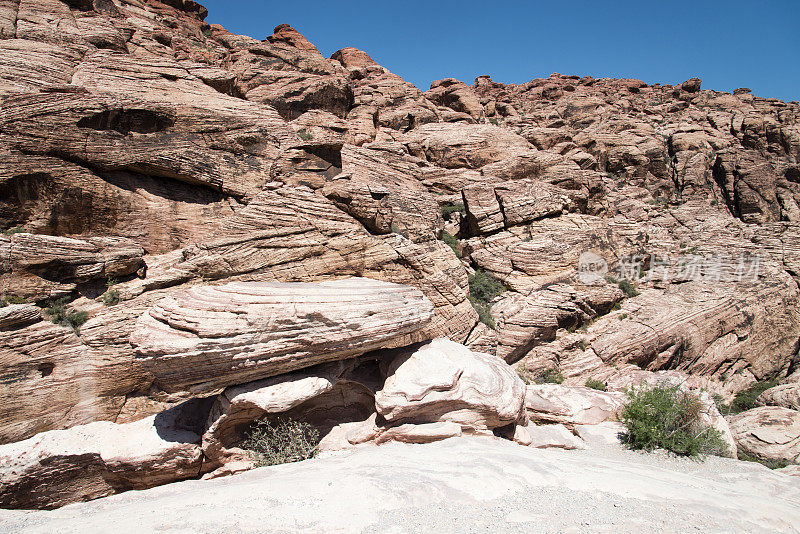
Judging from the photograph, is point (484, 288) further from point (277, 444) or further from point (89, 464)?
point (89, 464)

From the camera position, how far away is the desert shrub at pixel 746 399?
1408cm

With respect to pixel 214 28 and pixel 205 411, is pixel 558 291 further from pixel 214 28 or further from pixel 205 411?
pixel 214 28

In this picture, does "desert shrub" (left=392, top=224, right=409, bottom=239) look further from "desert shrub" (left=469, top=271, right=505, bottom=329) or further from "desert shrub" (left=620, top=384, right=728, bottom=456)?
"desert shrub" (left=620, top=384, right=728, bottom=456)

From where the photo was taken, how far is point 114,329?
8.79 meters

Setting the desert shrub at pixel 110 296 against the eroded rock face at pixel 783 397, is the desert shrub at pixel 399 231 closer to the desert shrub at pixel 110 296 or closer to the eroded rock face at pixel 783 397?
the desert shrub at pixel 110 296

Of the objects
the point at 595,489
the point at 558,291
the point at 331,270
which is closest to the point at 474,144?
the point at 558,291

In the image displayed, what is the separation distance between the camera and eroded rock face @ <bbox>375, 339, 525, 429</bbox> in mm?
8227

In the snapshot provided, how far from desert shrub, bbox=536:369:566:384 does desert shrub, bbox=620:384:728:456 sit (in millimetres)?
4258

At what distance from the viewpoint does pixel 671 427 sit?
8.99 m

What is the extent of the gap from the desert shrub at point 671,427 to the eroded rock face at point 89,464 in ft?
35.2

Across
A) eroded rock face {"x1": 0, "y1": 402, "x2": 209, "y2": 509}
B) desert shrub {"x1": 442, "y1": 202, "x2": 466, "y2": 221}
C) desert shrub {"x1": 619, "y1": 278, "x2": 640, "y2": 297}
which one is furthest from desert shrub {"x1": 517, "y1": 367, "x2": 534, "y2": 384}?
eroded rock face {"x1": 0, "y1": 402, "x2": 209, "y2": 509}

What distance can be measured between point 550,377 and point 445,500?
32.1 ft

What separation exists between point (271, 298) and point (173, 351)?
1.99m

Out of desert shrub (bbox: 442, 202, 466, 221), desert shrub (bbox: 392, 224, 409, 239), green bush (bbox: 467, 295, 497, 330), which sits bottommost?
A: green bush (bbox: 467, 295, 497, 330)
